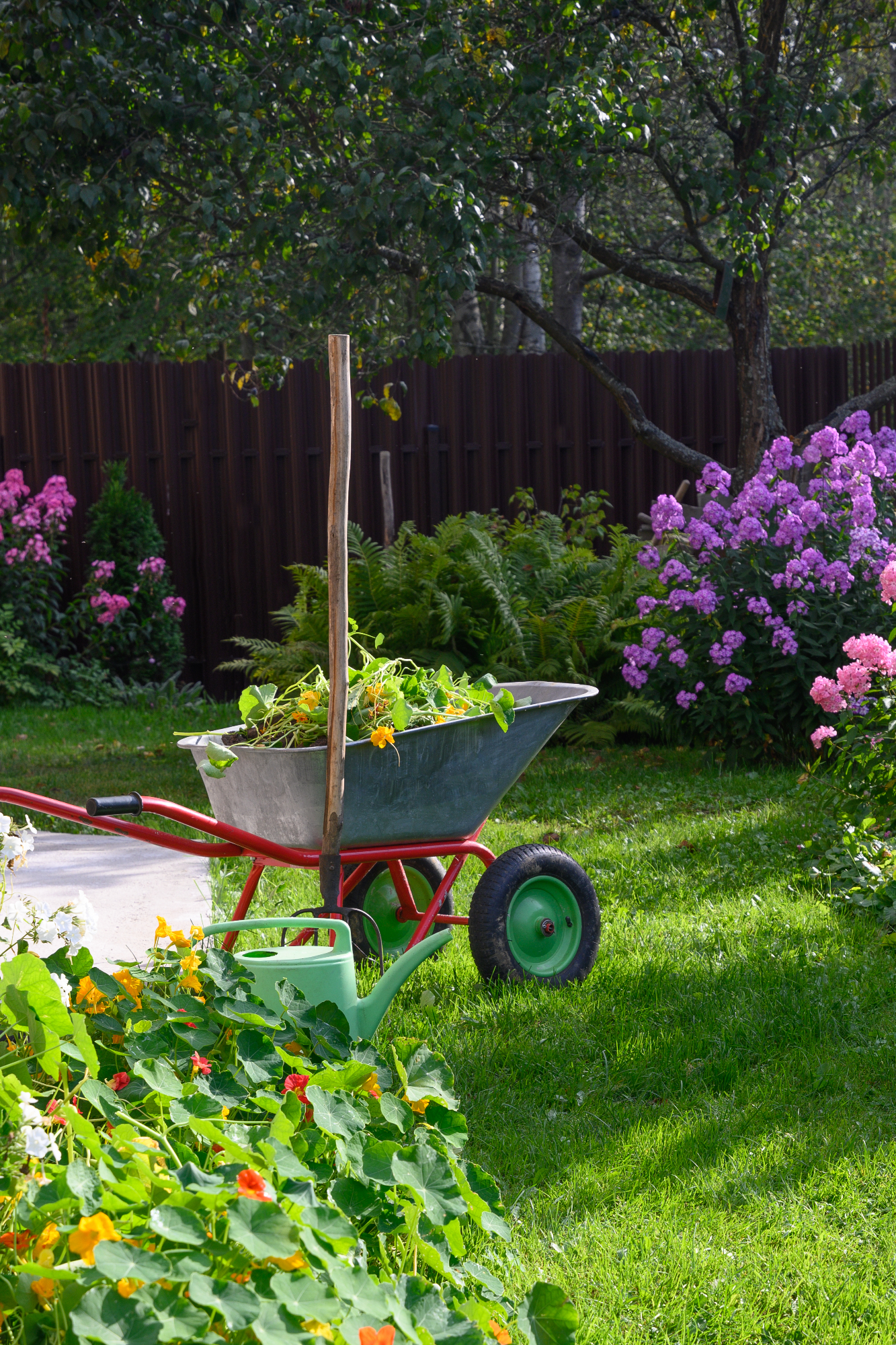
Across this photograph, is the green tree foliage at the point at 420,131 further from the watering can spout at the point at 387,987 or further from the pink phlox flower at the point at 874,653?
the watering can spout at the point at 387,987

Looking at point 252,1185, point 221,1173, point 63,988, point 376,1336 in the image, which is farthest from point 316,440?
point 376,1336

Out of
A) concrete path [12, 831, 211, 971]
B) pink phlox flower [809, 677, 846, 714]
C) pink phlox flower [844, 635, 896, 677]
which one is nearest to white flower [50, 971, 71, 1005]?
concrete path [12, 831, 211, 971]

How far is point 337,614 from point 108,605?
6.47 metres

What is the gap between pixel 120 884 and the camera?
13.7 feet

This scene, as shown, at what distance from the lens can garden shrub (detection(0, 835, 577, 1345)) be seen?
3.87 feet

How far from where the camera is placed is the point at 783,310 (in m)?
15.8

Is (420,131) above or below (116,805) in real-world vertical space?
above

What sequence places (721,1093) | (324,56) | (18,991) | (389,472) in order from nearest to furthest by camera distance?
1. (18,991)
2. (721,1093)
3. (324,56)
4. (389,472)

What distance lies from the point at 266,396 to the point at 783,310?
9243mm

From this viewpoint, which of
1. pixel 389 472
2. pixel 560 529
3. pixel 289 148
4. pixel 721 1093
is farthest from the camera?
pixel 389 472

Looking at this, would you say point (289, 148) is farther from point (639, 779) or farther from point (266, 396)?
point (639, 779)

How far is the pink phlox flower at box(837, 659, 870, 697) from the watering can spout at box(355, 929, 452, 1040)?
5.86ft

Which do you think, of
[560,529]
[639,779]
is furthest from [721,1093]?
[560,529]

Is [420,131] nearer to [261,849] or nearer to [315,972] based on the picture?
[261,849]
